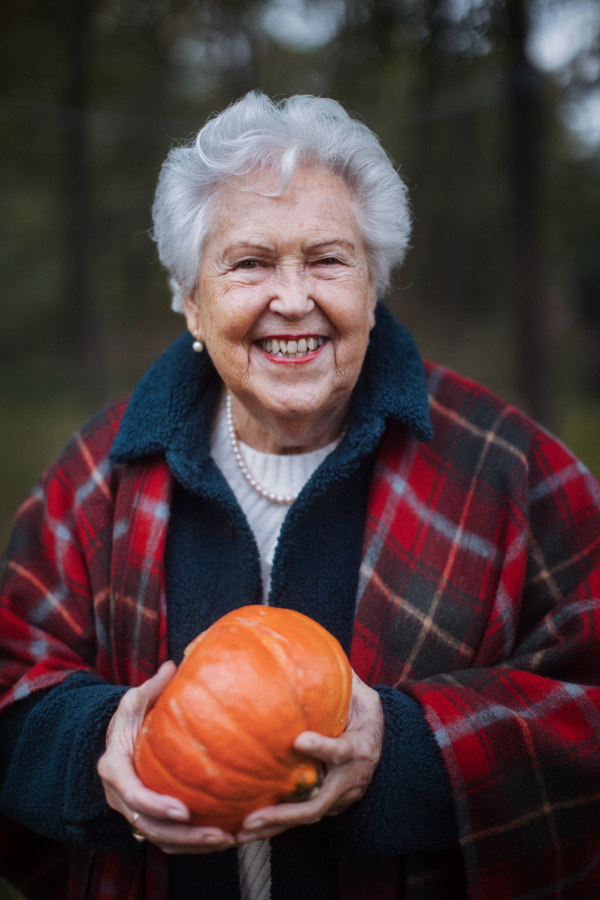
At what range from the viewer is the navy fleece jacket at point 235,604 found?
1.54 metres

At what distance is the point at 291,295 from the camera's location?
5.47 ft

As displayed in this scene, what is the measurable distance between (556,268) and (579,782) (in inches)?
525

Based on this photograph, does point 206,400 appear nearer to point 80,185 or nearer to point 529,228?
point 529,228

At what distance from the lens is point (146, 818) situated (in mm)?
1386

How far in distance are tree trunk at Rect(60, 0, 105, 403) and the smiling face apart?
5163 millimetres

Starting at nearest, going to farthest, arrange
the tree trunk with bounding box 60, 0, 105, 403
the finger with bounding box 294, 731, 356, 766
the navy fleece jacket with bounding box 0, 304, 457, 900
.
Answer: the finger with bounding box 294, 731, 356, 766 → the navy fleece jacket with bounding box 0, 304, 457, 900 → the tree trunk with bounding box 60, 0, 105, 403

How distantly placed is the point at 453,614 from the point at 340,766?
525mm

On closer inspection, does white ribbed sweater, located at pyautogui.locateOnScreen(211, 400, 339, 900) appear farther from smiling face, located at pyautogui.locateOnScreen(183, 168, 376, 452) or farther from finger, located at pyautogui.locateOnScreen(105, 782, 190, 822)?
finger, located at pyautogui.locateOnScreen(105, 782, 190, 822)

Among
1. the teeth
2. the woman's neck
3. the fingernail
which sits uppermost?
the teeth

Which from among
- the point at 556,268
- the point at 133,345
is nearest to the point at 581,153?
the point at 556,268

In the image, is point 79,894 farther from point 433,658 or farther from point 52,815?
point 433,658

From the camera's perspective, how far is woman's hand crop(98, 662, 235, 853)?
4.37 ft

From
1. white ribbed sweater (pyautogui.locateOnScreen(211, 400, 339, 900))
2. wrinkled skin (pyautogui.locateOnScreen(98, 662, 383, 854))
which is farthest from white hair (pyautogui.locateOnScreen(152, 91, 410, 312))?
wrinkled skin (pyautogui.locateOnScreen(98, 662, 383, 854))

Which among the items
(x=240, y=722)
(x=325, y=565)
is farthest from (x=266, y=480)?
(x=240, y=722)
